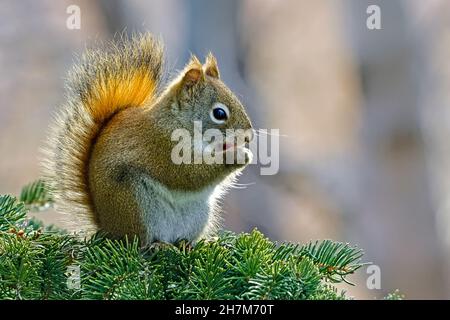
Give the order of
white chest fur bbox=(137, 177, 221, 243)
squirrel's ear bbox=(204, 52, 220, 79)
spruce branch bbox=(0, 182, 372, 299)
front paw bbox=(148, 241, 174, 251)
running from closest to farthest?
spruce branch bbox=(0, 182, 372, 299) < front paw bbox=(148, 241, 174, 251) < white chest fur bbox=(137, 177, 221, 243) < squirrel's ear bbox=(204, 52, 220, 79)

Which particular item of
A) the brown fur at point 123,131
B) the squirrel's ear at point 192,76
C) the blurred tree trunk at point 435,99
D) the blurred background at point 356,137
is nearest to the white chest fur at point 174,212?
the brown fur at point 123,131

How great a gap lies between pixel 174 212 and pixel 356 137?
117 inches

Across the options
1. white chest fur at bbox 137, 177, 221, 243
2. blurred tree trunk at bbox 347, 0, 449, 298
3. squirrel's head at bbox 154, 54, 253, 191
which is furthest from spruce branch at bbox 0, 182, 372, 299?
blurred tree trunk at bbox 347, 0, 449, 298

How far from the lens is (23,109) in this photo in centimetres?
531

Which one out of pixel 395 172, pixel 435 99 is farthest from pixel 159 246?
pixel 435 99

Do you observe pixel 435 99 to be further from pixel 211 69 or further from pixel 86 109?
pixel 86 109

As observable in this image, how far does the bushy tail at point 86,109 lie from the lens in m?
1.88

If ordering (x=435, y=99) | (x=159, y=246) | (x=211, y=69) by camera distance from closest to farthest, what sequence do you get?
(x=159, y=246), (x=211, y=69), (x=435, y=99)

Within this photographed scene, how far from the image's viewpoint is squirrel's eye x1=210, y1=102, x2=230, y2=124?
77.0 inches

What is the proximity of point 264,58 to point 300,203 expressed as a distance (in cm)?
118

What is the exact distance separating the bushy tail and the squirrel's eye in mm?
212

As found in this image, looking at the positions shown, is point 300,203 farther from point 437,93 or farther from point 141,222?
point 141,222

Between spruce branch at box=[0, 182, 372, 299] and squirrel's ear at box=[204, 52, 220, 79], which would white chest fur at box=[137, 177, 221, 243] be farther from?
squirrel's ear at box=[204, 52, 220, 79]

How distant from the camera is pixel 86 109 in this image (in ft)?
6.25
